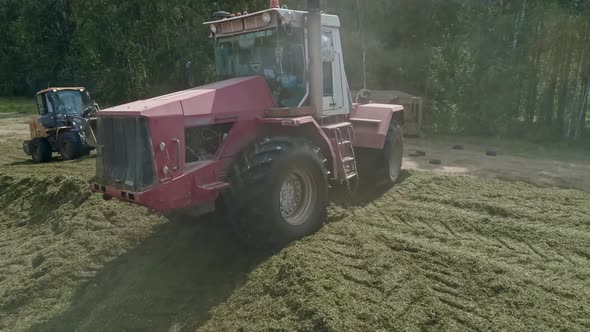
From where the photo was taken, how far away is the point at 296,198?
216 inches

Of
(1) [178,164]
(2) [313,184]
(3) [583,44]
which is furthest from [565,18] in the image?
(1) [178,164]

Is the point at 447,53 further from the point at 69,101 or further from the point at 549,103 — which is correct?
the point at 69,101

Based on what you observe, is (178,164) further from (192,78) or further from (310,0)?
(310,0)

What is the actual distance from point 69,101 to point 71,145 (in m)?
2.28

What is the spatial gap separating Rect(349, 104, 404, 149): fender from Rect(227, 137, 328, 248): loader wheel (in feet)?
6.68

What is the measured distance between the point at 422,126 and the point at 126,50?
15376mm

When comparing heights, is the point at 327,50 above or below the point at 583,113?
above

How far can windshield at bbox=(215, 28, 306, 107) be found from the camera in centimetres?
573

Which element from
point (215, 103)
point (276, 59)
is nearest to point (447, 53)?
point (276, 59)

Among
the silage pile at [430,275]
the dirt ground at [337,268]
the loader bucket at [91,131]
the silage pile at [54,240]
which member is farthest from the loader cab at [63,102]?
the silage pile at [430,275]

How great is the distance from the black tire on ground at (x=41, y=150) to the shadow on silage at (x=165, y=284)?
27.8ft

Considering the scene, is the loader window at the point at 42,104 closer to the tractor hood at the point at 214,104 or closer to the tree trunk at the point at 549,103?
the tractor hood at the point at 214,104

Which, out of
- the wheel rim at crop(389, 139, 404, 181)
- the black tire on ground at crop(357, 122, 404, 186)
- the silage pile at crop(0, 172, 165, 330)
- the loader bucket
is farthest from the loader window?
the wheel rim at crop(389, 139, 404, 181)

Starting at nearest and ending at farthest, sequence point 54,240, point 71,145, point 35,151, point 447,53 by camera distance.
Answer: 1. point 54,240
2. point 71,145
3. point 35,151
4. point 447,53
